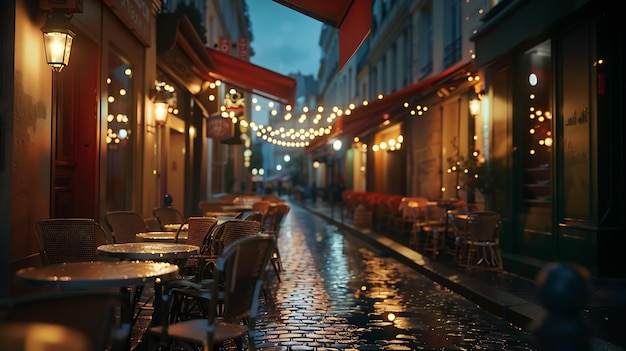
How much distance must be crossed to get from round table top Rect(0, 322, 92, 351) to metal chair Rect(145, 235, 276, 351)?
1.52 metres

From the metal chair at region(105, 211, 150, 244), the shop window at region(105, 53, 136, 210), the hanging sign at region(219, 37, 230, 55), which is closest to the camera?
the metal chair at region(105, 211, 150, 244)

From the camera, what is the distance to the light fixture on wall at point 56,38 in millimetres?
6203

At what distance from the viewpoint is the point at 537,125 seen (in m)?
10.3

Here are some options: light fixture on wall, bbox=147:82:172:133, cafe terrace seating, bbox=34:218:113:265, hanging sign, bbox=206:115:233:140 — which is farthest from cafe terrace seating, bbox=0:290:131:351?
hanging sign, bbox=206:115:233:140

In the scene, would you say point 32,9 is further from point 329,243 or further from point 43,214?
point 329,243

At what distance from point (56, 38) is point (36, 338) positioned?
4742mm

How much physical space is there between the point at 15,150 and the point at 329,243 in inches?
433

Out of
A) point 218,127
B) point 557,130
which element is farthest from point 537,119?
point 218,127

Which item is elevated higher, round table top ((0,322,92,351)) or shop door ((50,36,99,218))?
shop door ((50,36,99,218))

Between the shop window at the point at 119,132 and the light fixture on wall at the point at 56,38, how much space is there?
249cm

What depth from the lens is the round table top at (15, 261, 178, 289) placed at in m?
3.75

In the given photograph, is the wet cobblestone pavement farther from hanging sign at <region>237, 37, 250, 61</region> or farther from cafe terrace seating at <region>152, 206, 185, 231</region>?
hanging sign at <region>237, 37, 250, 61</region>

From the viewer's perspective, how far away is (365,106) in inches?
656

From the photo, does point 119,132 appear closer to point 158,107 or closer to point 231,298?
point 158,107
